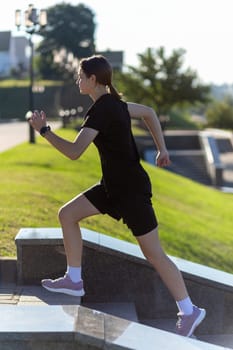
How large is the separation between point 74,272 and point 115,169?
2.79 ft

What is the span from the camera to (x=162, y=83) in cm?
5172

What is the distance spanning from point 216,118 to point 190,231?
182ft

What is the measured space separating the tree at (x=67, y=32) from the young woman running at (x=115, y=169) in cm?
7855

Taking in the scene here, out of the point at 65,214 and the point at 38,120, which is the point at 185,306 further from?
the point at 38,120

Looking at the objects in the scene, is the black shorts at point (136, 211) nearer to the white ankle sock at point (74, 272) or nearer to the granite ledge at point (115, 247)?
the white ankle sock at point (74, 272)

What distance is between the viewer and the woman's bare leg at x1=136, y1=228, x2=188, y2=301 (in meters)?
3.63

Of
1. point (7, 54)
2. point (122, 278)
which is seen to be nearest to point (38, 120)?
point (122, 278)

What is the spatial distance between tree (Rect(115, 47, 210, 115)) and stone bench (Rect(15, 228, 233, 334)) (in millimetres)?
47217

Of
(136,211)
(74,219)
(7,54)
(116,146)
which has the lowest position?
(7,54)

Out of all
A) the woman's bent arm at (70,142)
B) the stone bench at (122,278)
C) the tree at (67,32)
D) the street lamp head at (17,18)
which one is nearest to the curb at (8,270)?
the stone bench at (122,278)

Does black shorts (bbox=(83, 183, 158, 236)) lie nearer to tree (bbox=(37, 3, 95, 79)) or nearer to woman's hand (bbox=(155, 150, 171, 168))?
woman's hand (bbox=(155, 150, 171, 168))

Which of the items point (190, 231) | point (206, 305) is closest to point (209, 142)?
point (190, 231)

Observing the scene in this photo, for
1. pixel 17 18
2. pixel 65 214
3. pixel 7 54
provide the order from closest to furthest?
pixel 65 214
pixel 17 18
pixel 7 54

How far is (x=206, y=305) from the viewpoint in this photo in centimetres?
473
